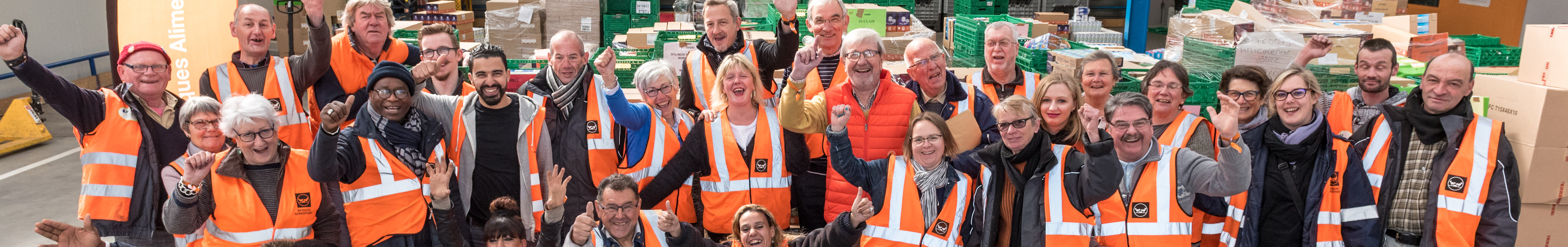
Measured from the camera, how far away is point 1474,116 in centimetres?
351

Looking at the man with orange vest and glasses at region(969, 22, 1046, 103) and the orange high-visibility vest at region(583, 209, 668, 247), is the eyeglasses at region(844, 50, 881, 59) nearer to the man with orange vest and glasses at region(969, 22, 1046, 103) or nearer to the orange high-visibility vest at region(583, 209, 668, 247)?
the man with orange vest and glasses at region(969, 22, 1046, 103)

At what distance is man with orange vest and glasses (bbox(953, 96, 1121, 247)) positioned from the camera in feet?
10.4

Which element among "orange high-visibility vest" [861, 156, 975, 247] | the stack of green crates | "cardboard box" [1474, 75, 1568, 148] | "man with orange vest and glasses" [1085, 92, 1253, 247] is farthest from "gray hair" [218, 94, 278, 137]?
"cardboard box" [1474, 75, 1568, 148]

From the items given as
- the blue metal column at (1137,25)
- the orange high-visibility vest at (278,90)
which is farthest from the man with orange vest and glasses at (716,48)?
the blue metal column at (1137,25)

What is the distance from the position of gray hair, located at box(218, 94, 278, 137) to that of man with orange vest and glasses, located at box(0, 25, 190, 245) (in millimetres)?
763

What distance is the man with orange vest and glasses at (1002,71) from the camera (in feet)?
13.2

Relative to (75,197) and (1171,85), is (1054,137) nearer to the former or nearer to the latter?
(1171,85)

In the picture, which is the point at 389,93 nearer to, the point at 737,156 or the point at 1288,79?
the point at 737,156

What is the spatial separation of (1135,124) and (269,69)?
363 cm

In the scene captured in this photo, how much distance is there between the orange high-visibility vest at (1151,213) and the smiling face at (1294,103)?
59cm

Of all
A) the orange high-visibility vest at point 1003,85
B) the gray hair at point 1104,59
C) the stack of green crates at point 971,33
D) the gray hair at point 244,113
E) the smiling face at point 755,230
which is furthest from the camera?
the stack of green crates at point 971,33

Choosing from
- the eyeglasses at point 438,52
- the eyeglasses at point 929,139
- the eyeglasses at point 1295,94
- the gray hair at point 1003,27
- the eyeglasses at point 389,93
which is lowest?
the eyeglasses at point 929,139

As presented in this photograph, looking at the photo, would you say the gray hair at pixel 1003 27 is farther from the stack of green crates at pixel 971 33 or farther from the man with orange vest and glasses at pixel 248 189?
the man with orange vest and glasses at pixel 248 189

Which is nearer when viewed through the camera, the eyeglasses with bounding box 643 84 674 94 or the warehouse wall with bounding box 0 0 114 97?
the eyeglasses with bounding box 643 84 674 94
